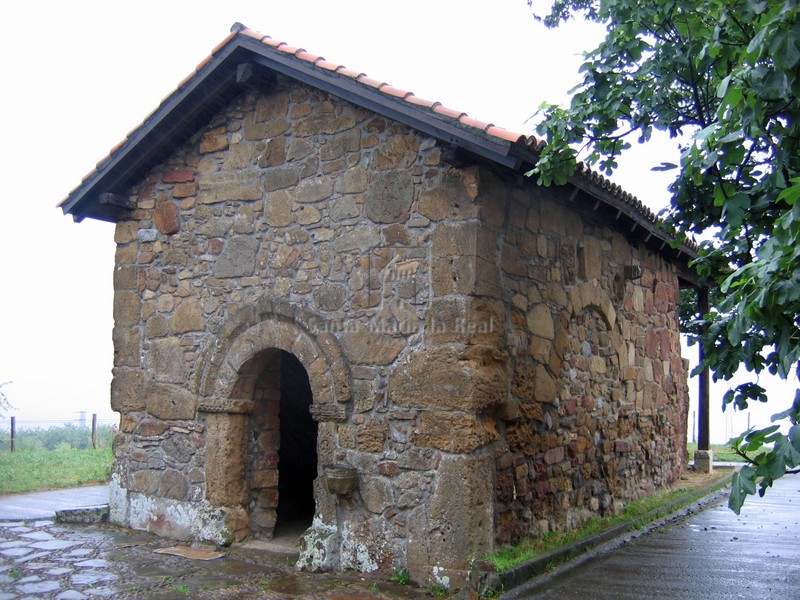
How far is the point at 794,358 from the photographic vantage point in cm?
324

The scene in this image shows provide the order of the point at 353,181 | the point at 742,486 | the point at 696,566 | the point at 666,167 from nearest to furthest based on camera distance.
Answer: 1. the point at 742,486
2. the point at 666,167
3. the point at 696,566
4. the point at 353,181

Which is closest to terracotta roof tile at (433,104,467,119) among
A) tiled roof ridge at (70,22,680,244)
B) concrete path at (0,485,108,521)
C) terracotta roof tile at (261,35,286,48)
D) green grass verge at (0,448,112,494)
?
tiled roof ridge at (70,22,680,244)

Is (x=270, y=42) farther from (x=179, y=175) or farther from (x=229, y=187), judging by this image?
(x=179, y=175)

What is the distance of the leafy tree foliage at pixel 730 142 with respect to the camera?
10.4 ft

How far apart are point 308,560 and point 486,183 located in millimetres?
3432

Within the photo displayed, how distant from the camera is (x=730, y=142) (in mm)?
3809

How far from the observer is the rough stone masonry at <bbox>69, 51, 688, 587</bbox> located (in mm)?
5902

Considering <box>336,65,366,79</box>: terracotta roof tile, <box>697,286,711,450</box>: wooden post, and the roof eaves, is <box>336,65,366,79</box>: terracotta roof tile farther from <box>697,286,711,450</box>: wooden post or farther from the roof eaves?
<box>697,286,711,450</box>: wooden post

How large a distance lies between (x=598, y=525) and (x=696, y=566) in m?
1.13

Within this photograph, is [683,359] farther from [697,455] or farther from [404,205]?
[404,205]

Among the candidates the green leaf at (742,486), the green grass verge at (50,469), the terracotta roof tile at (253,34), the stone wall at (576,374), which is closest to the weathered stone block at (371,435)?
the stone wall at (576,374)

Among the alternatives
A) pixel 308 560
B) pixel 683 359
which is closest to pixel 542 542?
pixel 308 560

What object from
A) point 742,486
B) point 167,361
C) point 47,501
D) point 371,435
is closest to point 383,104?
point 371,435

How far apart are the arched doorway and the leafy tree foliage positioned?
3552mm
